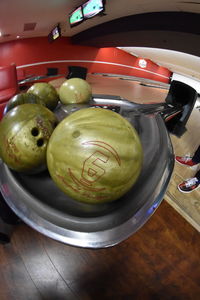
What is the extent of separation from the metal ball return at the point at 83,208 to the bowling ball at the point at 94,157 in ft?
0.20

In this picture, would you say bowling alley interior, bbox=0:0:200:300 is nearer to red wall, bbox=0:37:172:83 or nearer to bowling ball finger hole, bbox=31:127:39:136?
bowling ball finger hole, bbox=31:127:39:136

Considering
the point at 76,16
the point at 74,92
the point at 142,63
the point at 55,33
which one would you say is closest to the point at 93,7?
the point at 76,16

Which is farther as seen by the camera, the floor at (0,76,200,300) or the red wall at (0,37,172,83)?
the red wall at (0,37,172,83)

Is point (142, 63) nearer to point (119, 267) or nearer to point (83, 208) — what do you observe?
point (119, 267)

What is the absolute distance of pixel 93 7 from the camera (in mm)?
3660

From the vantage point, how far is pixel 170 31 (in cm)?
387

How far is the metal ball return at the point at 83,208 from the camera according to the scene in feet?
1.56

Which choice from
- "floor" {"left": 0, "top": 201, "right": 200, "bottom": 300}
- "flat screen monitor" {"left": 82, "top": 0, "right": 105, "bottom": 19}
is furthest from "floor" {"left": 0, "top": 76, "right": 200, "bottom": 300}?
"flat screen monitor" {"left": 82, "top": 0, "right": 105, "bottom": 19}

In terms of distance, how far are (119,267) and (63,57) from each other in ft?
26.3

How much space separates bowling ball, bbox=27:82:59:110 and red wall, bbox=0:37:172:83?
6.02m

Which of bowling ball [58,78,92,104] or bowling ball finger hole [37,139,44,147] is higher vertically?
bowling ball [58,78,92,104]

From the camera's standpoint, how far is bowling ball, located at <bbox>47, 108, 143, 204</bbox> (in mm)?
429

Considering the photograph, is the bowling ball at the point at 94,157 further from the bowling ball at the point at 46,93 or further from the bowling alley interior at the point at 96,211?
the bowling ball at the point at 46,93

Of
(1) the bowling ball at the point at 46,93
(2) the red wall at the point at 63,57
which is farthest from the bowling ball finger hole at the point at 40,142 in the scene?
(2) the red wall at the point at 63,57
